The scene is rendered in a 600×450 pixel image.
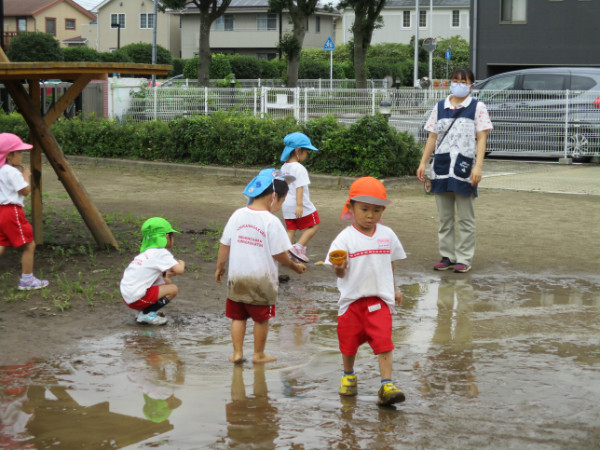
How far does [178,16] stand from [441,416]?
6755cm

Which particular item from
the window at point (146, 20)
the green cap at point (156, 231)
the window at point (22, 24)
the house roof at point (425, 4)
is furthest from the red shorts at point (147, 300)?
the window at point (22, 24)

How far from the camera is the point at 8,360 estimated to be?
5242mm

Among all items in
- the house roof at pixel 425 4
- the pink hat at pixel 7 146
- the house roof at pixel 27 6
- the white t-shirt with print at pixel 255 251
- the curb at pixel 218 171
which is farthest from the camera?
the house roof at pixel 27 6

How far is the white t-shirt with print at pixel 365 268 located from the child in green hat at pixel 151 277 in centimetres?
182

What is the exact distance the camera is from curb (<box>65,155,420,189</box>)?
44.8ft

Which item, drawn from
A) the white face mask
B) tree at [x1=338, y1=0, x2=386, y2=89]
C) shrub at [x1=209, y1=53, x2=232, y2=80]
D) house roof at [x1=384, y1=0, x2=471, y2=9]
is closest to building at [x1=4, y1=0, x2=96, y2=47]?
house roof at [x1=384, y1=0, x2=471, y2=9]

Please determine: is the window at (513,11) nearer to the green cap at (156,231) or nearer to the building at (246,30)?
the green cap at (156,231)

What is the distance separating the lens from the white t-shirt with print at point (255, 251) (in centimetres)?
523

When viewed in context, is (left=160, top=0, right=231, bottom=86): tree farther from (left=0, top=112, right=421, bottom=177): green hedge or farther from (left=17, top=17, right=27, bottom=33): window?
(left=17, top=17, right=27, bottom=33): window

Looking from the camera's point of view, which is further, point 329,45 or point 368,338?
point 329,45

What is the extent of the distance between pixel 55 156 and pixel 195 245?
5.43ft

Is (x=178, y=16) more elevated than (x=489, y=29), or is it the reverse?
(x=178, y=16)

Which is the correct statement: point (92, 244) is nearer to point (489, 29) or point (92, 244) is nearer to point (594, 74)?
point (594, 74)

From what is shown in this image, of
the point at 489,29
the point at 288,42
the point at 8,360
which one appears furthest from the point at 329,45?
the point at 8,360
